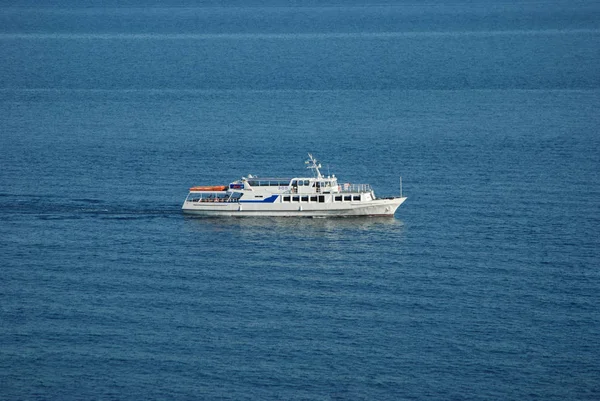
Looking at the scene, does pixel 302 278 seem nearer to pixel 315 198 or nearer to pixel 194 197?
pixel 315 198

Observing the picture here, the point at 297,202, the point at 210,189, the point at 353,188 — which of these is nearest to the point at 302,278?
the point at 297,202

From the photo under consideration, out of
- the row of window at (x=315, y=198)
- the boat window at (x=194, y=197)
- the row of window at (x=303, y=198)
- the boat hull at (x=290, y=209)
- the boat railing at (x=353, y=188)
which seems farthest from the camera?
the boat window at (x=194, y=197)

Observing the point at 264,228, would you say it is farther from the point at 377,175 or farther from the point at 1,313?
the point at 1,313

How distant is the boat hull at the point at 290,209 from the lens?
15038 centimetres

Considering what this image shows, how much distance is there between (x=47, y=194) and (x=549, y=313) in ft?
218

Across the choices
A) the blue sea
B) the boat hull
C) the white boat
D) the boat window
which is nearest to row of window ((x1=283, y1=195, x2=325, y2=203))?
the white boat

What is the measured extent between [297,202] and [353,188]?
886cm

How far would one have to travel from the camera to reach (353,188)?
15662 cm

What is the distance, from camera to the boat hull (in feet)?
493

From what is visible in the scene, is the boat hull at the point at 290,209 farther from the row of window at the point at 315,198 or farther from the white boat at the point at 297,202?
the row of window at the point at 315,198

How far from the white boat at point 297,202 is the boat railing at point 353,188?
602 mm

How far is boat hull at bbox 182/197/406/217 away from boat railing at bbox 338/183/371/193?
256 cm

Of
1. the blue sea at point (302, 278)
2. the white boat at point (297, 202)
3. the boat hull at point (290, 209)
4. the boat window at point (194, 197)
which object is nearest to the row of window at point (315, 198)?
the white boat at point (297, 202)

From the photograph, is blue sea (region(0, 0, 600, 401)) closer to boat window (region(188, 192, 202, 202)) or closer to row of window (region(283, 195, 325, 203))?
boat window (region(188, 192, 202, 202))
